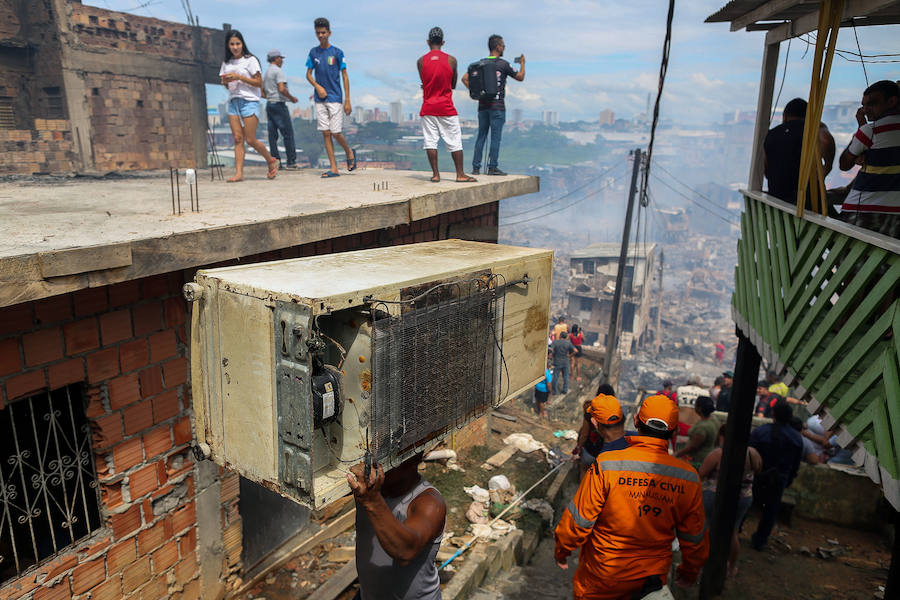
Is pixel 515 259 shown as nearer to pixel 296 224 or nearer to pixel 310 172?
pixel 296 224

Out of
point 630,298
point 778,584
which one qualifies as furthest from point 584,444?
point 630,298

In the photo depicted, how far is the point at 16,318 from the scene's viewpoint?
3.07m

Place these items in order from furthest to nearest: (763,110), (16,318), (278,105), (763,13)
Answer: (278,105) → (763,110) → (763,13) → (16,318)

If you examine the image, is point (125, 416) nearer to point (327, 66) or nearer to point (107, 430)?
point (107, 430)

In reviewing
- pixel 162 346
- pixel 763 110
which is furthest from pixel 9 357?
pixel 763 110

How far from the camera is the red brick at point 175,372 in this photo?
398 cm

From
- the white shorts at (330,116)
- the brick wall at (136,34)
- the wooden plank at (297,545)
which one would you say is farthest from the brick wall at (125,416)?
the brick wall at (136,34)

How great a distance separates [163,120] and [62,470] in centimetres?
2743

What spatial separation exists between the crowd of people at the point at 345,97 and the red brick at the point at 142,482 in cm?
345

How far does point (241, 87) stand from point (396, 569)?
5.27 metres

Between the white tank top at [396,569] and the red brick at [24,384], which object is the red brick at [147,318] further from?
the white tank top at [396,569]

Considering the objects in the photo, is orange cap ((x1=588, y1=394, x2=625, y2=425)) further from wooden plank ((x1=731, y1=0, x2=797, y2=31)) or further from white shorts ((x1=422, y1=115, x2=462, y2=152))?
white shorts ((x1=422, y1=115, x2=462, y2=152))

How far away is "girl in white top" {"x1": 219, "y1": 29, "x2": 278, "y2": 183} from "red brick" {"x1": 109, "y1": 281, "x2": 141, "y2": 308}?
2.92 meters

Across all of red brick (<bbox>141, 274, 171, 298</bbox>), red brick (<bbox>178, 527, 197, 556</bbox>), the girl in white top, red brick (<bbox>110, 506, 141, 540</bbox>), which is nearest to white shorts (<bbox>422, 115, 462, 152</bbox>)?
the girl in white top
